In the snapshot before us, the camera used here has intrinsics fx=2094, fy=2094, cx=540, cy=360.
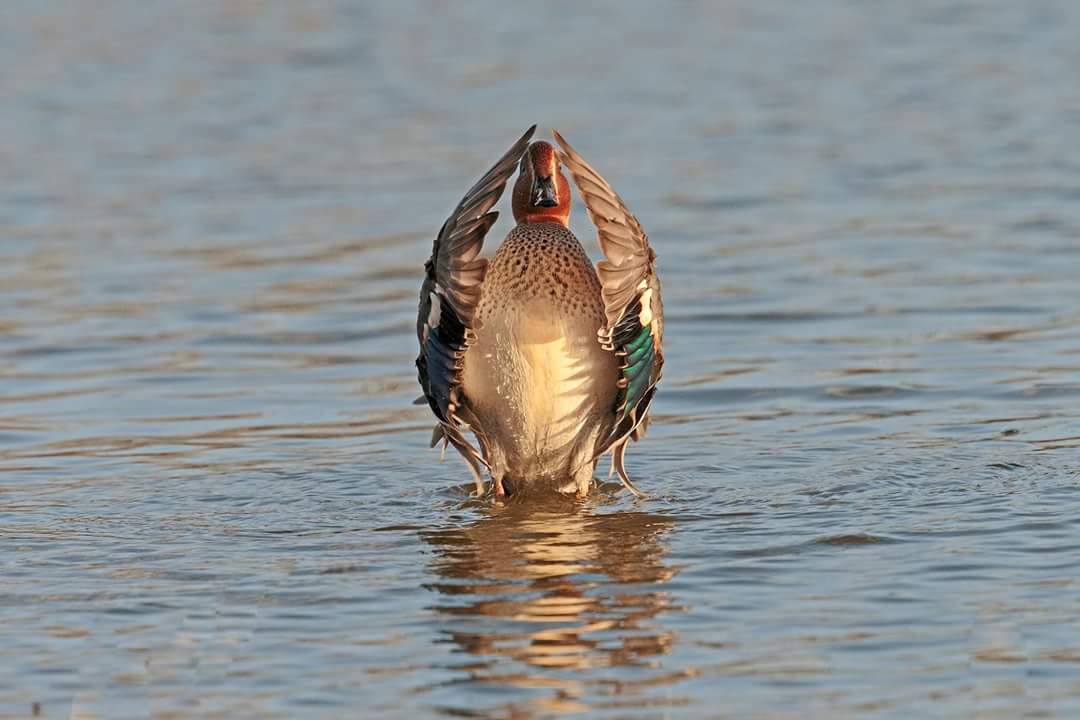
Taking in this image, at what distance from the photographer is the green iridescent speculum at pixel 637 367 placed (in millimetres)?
7469

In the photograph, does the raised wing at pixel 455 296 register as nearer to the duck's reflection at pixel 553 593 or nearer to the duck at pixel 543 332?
the duck at pixel 543 332

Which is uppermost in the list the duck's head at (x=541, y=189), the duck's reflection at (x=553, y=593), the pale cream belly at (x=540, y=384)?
the duck's head at (x=541, y=189)

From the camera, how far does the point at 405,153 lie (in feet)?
53.0

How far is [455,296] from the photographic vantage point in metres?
7.32

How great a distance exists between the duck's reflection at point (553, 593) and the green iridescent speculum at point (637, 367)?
430 millimetres

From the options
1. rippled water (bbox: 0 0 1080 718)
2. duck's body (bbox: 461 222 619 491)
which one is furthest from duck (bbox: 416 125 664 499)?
rippled water (bbox: 0 0 1080 718)

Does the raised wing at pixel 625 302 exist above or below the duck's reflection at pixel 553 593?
above

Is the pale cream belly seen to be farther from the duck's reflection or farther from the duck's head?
the duck's head

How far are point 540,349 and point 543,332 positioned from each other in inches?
2.5

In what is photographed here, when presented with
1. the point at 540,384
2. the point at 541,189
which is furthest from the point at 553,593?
the point at 541,189

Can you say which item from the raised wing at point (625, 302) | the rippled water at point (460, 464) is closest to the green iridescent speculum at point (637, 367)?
the raised wing at point (625, 302)

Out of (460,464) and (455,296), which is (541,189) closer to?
(455,296)

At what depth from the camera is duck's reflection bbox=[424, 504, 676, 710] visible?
5672 mm

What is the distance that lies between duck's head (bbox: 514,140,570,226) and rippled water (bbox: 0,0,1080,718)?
3.61 ft
